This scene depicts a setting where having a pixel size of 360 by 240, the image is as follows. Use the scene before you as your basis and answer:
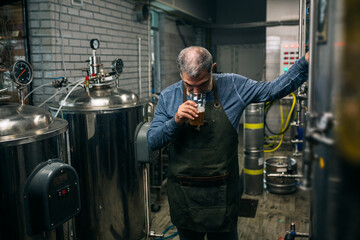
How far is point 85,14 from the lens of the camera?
4086mm

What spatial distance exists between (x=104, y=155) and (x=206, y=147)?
130cm

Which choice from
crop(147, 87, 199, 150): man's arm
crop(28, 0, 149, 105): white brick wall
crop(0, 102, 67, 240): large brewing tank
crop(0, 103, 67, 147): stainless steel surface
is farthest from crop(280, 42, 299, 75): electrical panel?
crop(0, 102, 67, 240): large brewing tank

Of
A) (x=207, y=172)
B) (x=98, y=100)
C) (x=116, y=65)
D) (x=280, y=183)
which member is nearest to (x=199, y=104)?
(x=207, y=172)

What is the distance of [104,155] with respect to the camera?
3035mm

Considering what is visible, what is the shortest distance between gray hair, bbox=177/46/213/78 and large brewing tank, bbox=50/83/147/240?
1206mm

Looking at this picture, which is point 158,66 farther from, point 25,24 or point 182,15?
point 25,24

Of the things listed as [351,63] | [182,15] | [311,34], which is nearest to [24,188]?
[311,34]

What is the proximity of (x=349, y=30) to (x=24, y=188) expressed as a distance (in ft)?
6.23

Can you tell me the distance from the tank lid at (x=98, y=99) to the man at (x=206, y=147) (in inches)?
38.8

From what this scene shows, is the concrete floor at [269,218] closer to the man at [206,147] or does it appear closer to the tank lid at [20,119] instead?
the man at [206,147]

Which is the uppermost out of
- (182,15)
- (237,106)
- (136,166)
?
(182,15)

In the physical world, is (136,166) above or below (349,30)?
below

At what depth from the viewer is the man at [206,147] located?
1977 mm

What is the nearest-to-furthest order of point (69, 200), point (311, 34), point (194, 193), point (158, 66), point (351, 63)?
point (351, 63) < point (311, 34) < point (194, 193) < point (69, 200) < point (158, 66)
